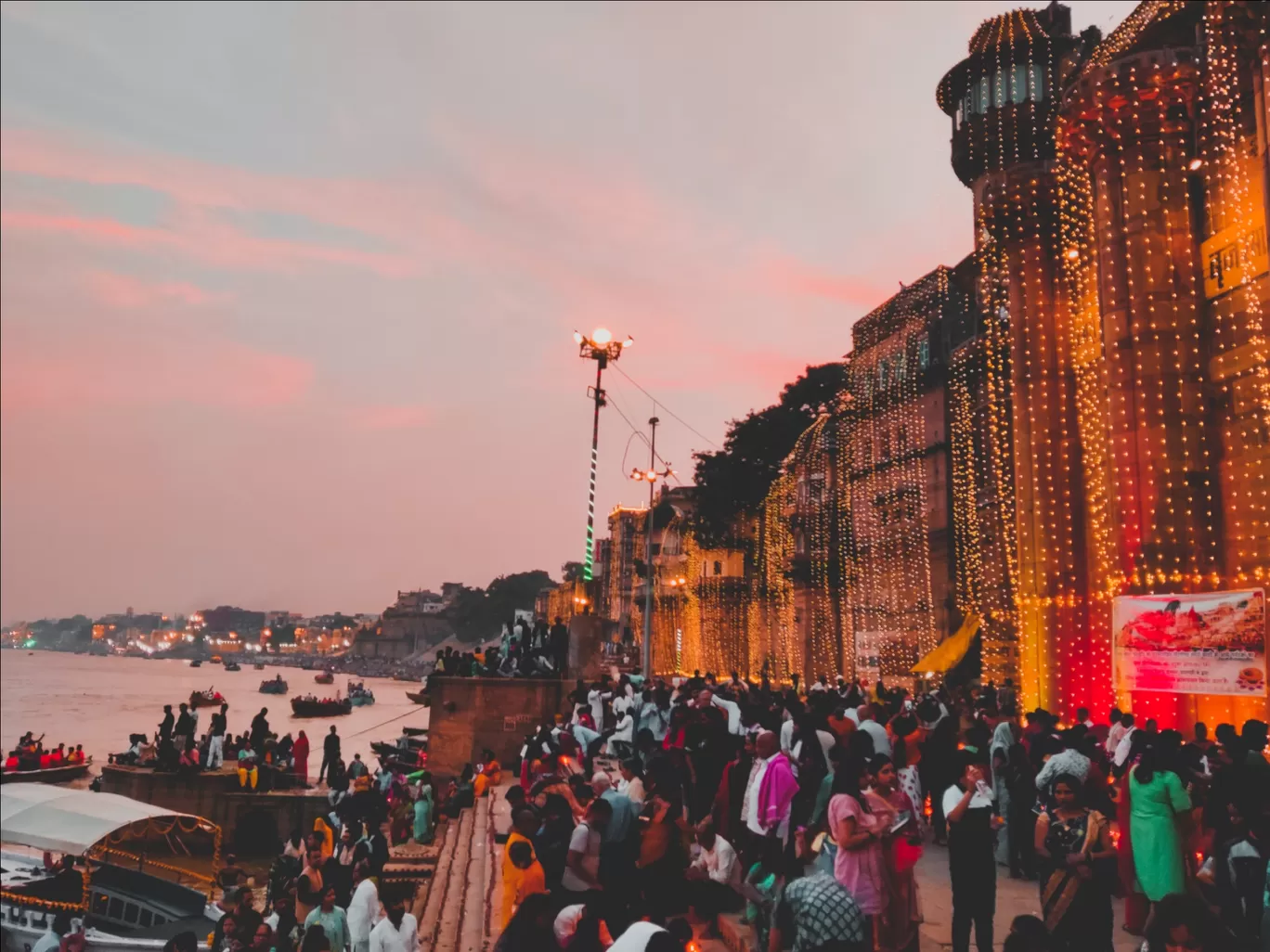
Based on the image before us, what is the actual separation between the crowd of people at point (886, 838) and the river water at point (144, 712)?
2582 centimetres

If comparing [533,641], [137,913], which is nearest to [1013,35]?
[533,641]

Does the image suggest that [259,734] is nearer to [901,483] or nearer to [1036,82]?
[901,483]

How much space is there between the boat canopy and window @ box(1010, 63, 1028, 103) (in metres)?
26.7

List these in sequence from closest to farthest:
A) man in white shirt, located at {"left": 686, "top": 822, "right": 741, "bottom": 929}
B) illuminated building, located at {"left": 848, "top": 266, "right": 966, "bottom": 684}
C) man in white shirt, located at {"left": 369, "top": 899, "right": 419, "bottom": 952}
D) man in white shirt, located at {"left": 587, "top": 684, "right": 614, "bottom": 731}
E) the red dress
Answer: man in white shirt, located at {"left": 686, "top": 822, "right": 741, "bottom": 929} < man in white shirt, located at {"left": 369, "top": 899, "right": 419, "bottom": 952} < man in white shirt, located at {"left": 587, "top": 684, "right": 614, "bottom": 731} < illuminated building, located at {"left": 848, "top": 266, "right": 966, "bottom": 684} < the red dress

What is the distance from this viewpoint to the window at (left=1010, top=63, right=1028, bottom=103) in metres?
25.0

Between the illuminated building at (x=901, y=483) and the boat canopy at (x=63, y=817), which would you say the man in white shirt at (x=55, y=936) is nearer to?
the boat canopy at (x=63, y=817)

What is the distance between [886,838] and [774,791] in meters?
1.77

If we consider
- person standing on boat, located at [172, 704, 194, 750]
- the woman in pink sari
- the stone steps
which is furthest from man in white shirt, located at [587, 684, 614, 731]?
person standing on boat, located at [172, 704, 194, 750]

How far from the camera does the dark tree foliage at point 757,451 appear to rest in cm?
4706

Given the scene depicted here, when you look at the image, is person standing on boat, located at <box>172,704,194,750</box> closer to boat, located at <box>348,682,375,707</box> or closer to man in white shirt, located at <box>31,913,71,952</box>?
man in white shirt, located at <box>31,913,71,952</box>

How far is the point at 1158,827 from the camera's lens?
21.6 ft

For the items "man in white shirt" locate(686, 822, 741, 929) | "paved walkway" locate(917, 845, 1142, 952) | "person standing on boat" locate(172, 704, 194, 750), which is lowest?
"person standing on boat" locate(172, 704, 194, 750)

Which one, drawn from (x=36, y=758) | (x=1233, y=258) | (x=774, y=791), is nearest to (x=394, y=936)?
(x=774, y=791)

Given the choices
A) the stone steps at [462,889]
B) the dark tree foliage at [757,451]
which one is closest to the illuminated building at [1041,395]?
the stone steps at [462,889]
